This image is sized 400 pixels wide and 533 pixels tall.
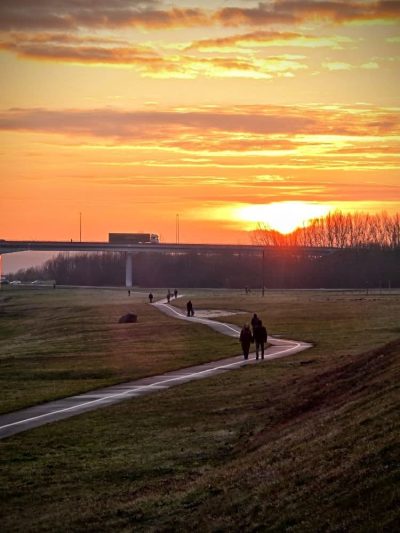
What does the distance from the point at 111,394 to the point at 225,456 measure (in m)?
11.9

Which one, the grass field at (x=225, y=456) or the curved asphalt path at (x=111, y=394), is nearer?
the grass field at (x=225, y=456)

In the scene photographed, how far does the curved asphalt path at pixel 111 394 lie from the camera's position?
90.6ft

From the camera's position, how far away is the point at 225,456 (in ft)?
70.1

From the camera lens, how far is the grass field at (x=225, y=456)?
48.0 ft

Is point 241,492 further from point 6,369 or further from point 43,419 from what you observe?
point 6,369

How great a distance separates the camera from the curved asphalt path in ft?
90.6

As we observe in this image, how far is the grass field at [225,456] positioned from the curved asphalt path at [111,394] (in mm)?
957

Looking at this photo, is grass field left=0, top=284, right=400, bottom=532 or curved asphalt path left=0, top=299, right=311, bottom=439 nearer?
grass field left=0, top=284, right=400, bottom=532

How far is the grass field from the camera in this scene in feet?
48.0

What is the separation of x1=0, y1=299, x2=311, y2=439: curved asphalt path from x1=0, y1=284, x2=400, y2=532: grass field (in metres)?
0.96

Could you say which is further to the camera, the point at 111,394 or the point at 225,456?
the point at 111,394

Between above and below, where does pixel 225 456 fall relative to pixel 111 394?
below

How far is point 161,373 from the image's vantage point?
1515 inches

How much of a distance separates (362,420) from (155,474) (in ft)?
15.7
